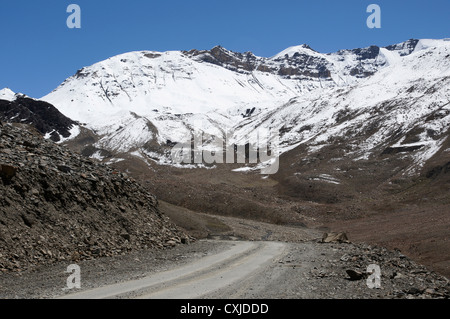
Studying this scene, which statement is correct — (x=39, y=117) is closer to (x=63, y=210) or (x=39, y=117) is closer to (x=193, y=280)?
(x=63, y=210)

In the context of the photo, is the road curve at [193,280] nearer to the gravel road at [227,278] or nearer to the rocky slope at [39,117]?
the gravel road at [227,278]

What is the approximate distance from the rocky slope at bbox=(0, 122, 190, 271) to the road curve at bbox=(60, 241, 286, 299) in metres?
4.24

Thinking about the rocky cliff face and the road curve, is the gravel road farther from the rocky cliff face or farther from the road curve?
the rocky cliff face

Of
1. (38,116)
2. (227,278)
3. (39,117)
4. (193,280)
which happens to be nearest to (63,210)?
(193,280)

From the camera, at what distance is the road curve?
14.0m

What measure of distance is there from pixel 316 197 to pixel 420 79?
9055 cm

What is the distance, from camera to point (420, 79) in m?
148

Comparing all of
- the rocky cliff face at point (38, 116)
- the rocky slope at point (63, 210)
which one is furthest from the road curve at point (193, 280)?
the rocky cliff face at point (38, 116)

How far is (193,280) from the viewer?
1672 centimetres

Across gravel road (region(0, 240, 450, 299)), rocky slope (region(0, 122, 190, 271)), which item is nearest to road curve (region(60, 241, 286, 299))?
gravel road (region(0, 240, 450, 299))

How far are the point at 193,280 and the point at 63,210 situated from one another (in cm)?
878
